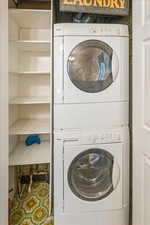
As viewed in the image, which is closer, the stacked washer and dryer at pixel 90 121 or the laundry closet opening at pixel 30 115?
the stacked washer and dryer at pixel 90 121

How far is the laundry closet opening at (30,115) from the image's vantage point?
1.85m

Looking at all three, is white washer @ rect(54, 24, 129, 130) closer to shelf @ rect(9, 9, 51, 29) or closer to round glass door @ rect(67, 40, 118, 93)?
round glass door @ rect(67, 40, 118, 93)

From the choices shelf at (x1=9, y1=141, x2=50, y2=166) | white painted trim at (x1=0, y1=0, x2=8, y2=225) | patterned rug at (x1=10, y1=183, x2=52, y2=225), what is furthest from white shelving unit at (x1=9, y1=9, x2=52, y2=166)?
patterned rug at (x1=10, y1=183, x2=52, y2=225)

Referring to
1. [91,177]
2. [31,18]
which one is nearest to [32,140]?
[91,177]

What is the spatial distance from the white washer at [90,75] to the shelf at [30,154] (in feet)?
1.53

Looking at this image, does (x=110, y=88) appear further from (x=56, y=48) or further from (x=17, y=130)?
(x=17, y=130)

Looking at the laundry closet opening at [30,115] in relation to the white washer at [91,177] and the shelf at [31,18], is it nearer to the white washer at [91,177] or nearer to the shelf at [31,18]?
the shelf at [31,18]

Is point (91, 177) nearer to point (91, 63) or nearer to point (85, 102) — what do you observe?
point (85, 102)

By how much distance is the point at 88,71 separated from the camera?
64.6 inches

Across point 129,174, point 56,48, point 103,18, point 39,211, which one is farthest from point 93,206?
point 103,18

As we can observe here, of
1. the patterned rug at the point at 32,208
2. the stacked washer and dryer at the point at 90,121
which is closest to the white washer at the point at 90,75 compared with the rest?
the stacked washer and dryer at the point at 90,121

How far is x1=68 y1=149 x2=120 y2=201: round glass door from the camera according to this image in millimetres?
1663

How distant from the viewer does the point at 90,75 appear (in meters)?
1.64

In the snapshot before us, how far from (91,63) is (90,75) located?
0.35 ft
